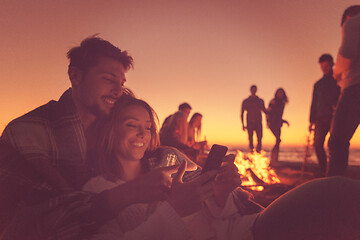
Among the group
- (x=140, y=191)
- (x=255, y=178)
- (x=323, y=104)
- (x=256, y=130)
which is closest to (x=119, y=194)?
(x=140, y=191)

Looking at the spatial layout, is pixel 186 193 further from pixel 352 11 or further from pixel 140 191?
pixel 352 11

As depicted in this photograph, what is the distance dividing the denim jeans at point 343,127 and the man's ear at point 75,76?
260 centimetres

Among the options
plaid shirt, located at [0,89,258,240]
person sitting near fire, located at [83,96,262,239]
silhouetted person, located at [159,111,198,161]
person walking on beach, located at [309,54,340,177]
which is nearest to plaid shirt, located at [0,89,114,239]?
plaid shirt, located at [0,89,258,240]

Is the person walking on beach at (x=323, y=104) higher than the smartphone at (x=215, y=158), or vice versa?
the person walking on beach at (x=323, y=104)

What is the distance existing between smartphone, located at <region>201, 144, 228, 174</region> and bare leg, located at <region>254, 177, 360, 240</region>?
1.55ft

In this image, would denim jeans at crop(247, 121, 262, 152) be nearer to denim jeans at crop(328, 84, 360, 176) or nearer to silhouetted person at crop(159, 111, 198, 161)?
silhouetted person at crop(159, 111, 198, 161)

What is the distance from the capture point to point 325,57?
470 cm

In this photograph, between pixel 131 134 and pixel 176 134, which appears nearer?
pixel 131 134

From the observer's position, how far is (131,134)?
198cm

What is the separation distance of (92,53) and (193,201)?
4.83 ft

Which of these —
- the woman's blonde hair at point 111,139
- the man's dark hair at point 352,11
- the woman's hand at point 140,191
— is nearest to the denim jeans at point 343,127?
the man's dark hair at point 352,11

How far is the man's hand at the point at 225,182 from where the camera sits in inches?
67.7

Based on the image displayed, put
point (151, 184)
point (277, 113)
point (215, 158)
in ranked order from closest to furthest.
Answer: point (151, 184), point (215, 158), point (277, 113)

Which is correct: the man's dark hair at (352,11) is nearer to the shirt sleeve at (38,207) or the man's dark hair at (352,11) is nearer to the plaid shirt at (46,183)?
the plaid shirt at (46,183)
